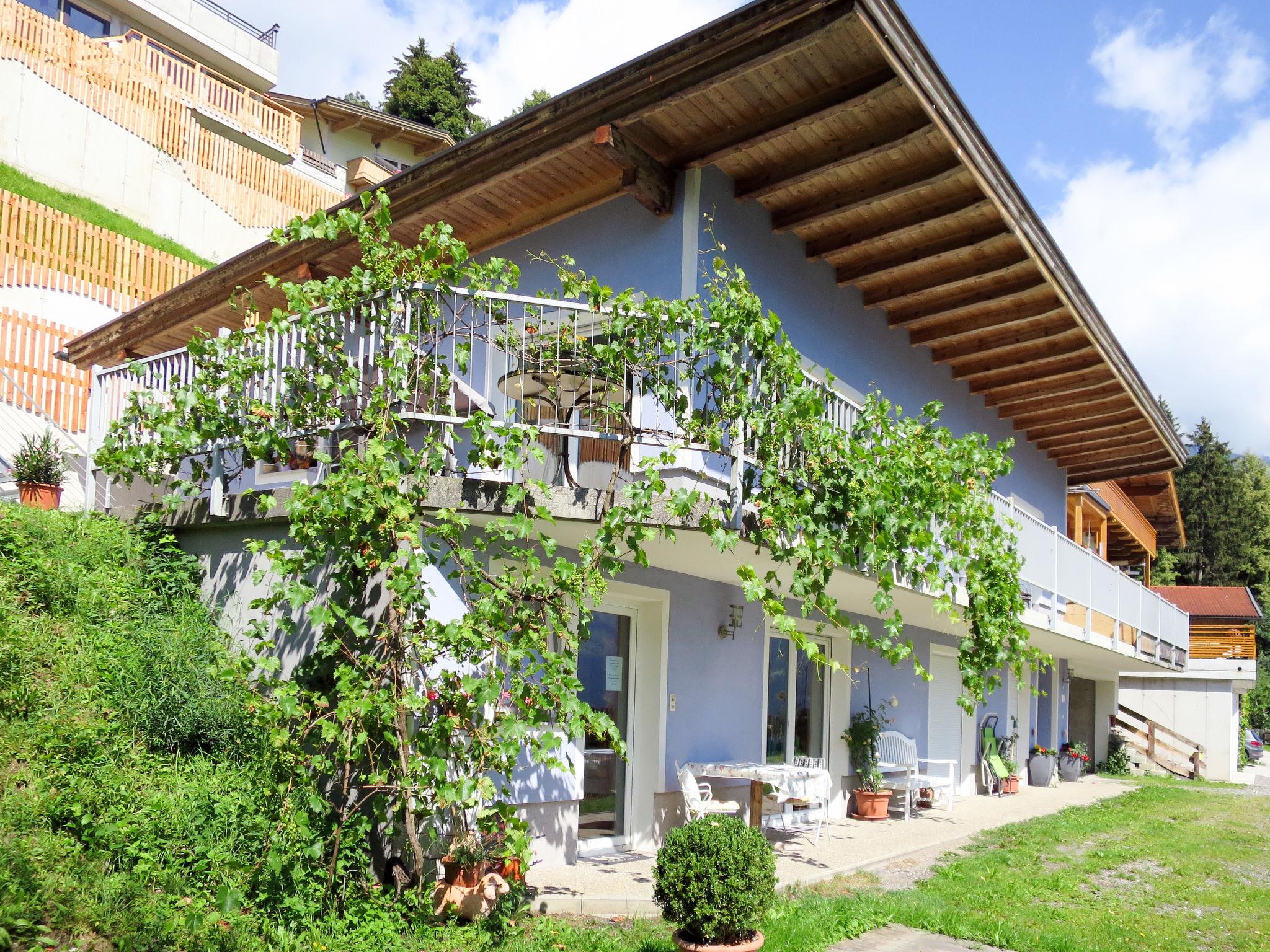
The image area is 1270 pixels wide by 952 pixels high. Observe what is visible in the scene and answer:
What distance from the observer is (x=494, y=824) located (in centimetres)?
576

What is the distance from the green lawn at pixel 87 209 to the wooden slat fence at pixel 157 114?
2.07 metres

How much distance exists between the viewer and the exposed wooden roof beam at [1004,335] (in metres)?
11.8

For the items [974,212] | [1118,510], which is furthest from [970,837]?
[1118,510]

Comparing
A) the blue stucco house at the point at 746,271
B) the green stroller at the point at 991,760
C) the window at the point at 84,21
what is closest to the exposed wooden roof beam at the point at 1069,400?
the blue stucco house at the point at 746,271

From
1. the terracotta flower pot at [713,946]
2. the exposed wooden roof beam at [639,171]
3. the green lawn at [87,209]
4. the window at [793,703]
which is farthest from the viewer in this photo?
the green lawn at [87,209]

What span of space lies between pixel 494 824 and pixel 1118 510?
21.6 metres

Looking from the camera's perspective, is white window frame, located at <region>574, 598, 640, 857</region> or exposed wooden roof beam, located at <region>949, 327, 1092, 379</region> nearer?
white window frame, located at <region>574, 598, 640, 857</region>

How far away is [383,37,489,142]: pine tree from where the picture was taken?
128 feet

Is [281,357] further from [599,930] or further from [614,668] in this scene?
[599,930]

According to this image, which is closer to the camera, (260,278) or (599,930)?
(599,930)

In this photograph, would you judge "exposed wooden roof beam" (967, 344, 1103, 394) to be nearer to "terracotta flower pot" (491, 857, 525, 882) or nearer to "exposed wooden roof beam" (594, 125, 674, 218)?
"exposed wooden roof beam" (594, 125, 674, 218)

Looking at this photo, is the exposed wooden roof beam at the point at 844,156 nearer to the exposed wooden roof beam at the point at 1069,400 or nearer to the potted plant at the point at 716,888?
the potted plant at the point at 716,888

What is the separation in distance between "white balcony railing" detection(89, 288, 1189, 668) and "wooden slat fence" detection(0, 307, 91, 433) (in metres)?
5.95

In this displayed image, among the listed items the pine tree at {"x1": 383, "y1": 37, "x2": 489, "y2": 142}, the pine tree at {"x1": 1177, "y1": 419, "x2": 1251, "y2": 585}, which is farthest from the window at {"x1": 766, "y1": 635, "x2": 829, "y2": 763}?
the pine tree at {"x1": 1177, "y1": 419, "x2": 1251, "y2": 585}
